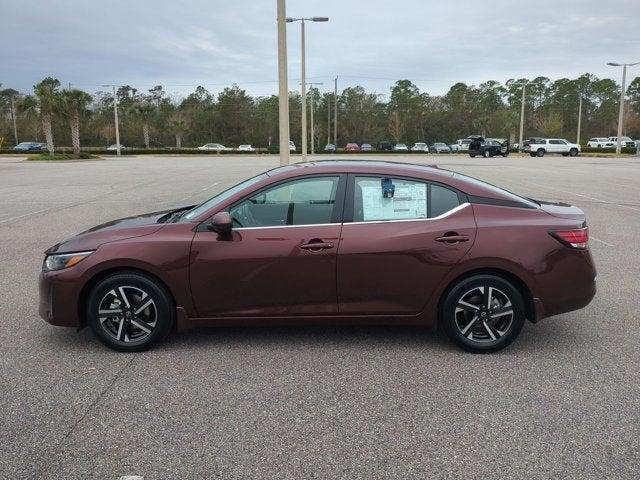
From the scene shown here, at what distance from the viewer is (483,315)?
14.8ft

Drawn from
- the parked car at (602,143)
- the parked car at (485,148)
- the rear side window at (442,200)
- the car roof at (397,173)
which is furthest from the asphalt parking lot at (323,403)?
the parked car at (602,143)

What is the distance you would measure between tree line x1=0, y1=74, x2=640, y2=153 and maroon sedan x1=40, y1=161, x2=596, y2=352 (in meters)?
87.3

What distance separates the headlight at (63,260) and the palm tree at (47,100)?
170 feet

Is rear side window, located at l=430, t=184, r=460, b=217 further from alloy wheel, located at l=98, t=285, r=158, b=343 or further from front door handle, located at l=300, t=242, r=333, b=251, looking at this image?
alloy wheel, located at l=98, t=285, r=158, b=343

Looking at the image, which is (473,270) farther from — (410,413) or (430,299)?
(410,413)

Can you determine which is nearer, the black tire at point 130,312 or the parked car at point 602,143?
the black tire at point 130,312

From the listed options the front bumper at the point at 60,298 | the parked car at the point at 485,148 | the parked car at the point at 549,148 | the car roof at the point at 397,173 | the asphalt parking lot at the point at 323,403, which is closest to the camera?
the asphalt parking lot at the point at 323,403

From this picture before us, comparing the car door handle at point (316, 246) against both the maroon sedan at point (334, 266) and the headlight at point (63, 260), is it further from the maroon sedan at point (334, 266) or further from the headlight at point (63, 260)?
the headlight at point (63, 260)

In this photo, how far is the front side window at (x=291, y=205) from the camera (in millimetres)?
4543

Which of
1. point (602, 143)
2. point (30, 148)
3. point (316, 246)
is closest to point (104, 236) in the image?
point (316, 246)

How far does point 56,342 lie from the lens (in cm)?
482

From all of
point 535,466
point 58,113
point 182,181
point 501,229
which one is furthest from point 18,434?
point 58,113

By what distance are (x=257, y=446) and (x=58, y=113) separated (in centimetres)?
5528

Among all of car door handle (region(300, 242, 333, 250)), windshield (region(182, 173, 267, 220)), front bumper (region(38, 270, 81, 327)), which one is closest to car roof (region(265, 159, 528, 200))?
windshield (region(182, 173, 267, 220))
